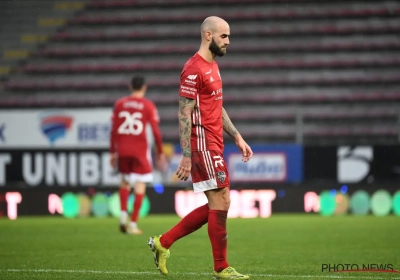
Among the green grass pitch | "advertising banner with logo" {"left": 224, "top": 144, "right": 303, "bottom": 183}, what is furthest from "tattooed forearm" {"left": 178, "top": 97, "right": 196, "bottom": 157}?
"advertising banner with logo" {"left": 224, "top": 144, "right": 303, "bottom": 183}

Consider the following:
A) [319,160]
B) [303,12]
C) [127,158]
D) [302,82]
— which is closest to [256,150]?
[319,160]

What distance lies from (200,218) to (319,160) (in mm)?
7954

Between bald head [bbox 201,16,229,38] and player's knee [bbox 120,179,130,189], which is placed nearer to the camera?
bald head [bbox 201,16,229,38]

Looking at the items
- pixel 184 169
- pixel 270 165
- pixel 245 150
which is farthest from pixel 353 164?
pixel 184 169

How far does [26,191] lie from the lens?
1356 cm

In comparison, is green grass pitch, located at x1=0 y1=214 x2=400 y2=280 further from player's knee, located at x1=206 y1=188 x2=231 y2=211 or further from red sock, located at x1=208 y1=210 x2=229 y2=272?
player's knee, located at x1=206 y1=188 x2=231 y2=211

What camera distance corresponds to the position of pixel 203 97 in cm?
553

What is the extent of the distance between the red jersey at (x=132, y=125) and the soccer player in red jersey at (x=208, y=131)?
4677 millimetres

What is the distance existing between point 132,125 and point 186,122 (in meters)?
4.96

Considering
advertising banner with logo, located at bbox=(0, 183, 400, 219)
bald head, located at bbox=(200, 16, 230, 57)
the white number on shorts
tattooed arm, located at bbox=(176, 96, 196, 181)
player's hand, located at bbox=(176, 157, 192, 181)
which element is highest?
bald head, located at bbox=(200, 16, 230, 57)

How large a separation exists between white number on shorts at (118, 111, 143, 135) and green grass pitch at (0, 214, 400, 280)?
1.23 metres

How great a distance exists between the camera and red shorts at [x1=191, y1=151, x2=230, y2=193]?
17.9ft

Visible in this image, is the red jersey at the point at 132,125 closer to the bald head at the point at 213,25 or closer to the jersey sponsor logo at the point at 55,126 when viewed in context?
the jersey sponsor logo at the point at 55,126

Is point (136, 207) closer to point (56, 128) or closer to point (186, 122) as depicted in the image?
point (56, 128)
